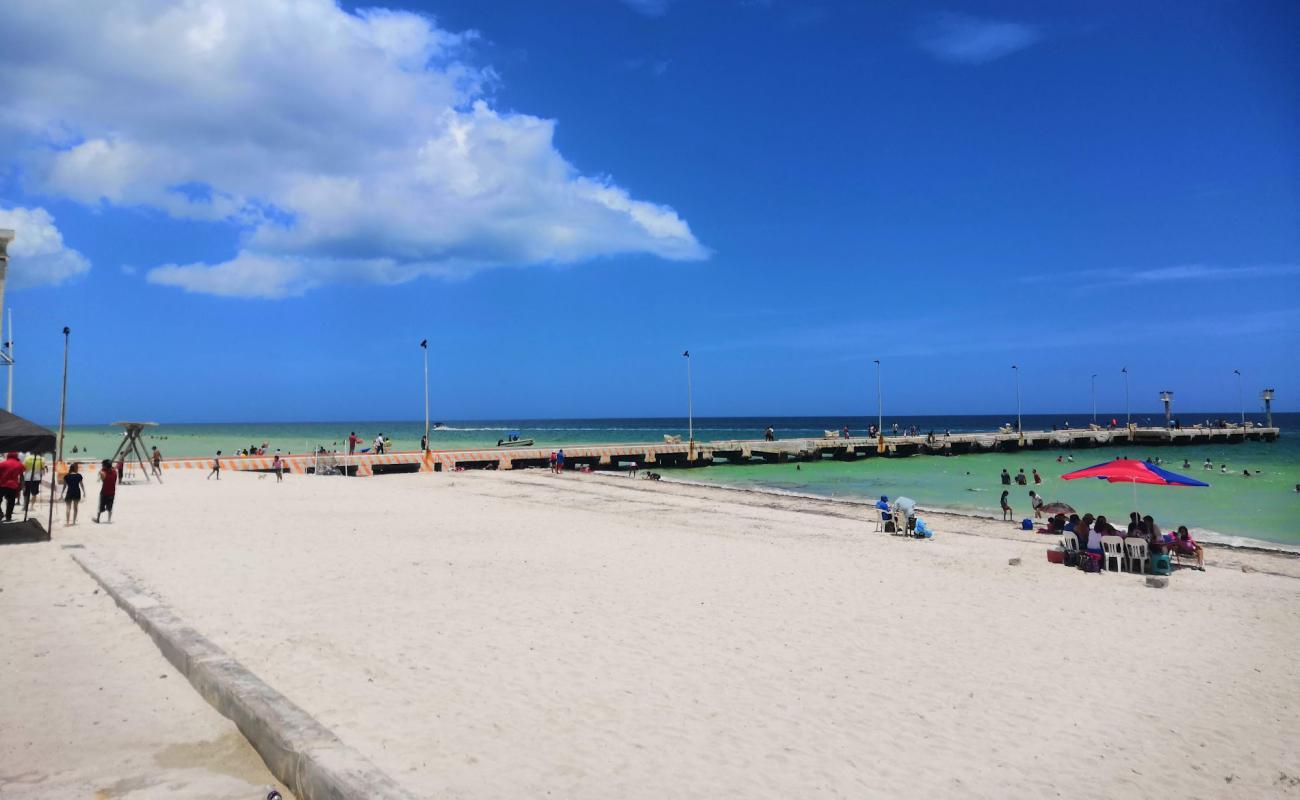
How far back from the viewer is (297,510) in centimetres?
1928

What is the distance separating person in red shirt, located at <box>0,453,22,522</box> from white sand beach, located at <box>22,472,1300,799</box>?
1762mm

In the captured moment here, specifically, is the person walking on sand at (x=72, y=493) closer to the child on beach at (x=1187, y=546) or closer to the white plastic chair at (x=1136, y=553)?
the white plastic chair at (x=1136, y=553)

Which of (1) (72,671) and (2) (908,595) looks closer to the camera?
(1) (72,671)

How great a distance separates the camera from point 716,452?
52.2 meters

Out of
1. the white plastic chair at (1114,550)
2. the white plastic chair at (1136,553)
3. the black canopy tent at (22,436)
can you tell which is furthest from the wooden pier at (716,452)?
the white plastic chair at (1136,553)

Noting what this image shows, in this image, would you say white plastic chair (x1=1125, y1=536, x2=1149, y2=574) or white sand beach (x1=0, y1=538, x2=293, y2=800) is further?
white plastic chair (x1=1125, y1=536, x2=1149, y2=574)

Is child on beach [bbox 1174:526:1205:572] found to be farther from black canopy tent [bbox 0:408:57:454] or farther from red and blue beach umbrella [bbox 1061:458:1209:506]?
black canopy tent [bbox 0:408:57:454]

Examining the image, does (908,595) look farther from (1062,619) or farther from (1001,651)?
(1001,651)

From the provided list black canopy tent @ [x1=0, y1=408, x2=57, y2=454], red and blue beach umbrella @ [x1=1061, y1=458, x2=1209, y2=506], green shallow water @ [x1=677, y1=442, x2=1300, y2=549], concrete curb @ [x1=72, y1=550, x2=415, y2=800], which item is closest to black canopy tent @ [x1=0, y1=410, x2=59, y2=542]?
black canopy tent @ [x1=0, y1=408, x2=57, y2=454]

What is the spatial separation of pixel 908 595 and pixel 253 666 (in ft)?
27.7

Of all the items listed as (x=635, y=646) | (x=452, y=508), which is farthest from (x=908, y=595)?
(x=452, y=508)

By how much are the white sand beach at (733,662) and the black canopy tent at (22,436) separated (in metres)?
1.95

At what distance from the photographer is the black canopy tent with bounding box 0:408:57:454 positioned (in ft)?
43.4

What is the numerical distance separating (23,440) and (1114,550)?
63.7 ft
